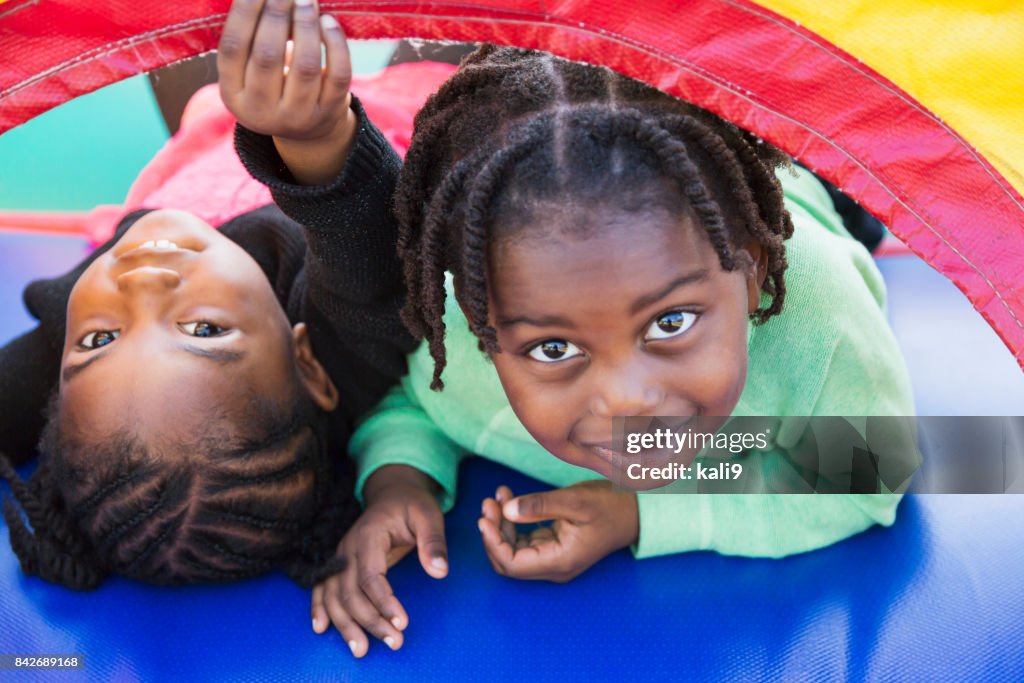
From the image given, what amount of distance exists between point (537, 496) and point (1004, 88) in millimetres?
507

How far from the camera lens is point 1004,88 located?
622 mm

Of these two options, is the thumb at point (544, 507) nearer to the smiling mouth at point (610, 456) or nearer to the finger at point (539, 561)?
the finger at point (539, 561)

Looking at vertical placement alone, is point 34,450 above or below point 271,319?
below

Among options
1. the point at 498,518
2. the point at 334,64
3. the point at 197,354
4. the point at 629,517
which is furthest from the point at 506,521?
the point at 334,64

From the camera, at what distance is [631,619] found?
0.87 m

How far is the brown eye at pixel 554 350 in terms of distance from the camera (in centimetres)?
70

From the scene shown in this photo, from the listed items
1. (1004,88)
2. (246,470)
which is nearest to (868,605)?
(1004,88)

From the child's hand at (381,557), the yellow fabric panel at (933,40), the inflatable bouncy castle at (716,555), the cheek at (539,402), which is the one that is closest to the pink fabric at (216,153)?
the inflatable bouncy castle at (716,555)

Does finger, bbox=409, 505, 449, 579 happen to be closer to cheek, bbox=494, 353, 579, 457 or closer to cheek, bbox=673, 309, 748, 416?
cheek, bbox=494, 353, 579, 457

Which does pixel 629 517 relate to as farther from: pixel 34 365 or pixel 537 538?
pixel 34 365

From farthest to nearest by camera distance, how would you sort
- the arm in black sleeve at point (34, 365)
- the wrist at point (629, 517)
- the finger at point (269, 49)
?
the arm in black sleeve at point (34, 365)
the wrist at point (629, 517)
the finger at point (269, 49)

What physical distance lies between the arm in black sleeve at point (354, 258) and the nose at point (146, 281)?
0.14m

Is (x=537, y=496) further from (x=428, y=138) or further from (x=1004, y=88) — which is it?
(x=1004, y=88)

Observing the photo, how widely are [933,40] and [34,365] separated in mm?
1005
